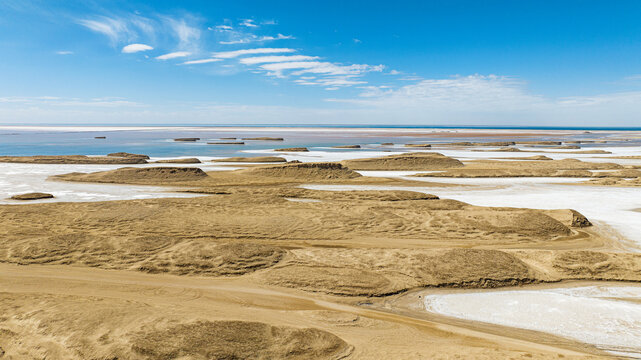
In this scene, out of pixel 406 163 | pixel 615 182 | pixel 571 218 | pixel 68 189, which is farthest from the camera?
pixel 406 163

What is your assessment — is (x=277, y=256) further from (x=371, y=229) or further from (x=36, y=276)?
(x=36, y=276)

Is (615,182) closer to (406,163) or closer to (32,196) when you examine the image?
(406,163)

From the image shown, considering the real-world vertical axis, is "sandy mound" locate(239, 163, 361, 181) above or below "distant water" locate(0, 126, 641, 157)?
below

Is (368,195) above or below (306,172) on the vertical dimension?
below

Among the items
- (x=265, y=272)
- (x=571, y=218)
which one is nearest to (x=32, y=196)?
(x=265, y=272)

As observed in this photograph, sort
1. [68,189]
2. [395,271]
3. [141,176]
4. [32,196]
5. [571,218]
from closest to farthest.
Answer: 1. [395,271]
2. [571,218]
3. [32,196]
4. [68,189]
5. [141,176]

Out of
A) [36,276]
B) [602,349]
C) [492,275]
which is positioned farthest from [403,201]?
[36,276]

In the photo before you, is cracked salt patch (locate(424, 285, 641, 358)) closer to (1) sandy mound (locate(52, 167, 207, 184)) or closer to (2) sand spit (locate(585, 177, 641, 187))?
(2) sand spit (locate(585, 177, 641, 187))

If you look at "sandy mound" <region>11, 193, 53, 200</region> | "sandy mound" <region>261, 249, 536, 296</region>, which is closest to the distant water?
"sandy mound" <region>11, 193, 53, 200</region>
